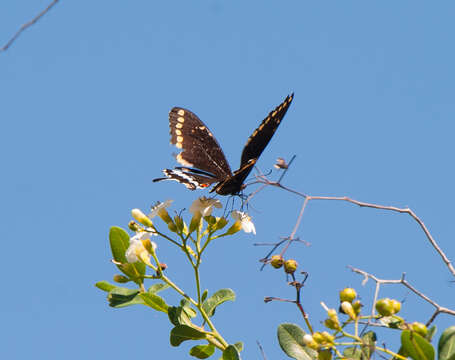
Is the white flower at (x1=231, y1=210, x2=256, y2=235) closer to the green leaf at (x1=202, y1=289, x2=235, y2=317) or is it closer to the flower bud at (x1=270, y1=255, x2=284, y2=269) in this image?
the green leaf at (x1=202, y1=289, x2=235, y2=317)

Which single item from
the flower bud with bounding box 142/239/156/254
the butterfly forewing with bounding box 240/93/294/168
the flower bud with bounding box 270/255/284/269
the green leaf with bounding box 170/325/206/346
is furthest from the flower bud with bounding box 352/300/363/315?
the butterfly forewing with bounding box 240/93/294/168

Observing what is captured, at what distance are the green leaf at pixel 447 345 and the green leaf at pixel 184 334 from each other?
2.90ft

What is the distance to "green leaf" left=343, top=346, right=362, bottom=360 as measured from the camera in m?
2.24

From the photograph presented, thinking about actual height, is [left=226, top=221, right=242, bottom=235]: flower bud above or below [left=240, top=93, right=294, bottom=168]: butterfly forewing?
below

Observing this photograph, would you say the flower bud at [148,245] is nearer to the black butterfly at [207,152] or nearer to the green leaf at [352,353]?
the black butterfly at [207,152]

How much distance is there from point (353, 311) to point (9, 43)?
1.44 m

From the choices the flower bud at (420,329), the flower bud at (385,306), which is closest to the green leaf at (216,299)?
the flower bud at (385,306)

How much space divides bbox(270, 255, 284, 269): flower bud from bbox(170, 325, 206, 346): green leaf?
0.37 meters

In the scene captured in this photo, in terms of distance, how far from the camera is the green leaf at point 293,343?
8.02 feet

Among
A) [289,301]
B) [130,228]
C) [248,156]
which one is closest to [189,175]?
[248,156]

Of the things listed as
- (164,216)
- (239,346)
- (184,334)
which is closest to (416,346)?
(239,346)

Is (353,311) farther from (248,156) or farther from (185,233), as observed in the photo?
(248,156)

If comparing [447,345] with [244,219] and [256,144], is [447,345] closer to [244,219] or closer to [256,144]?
[244,219]

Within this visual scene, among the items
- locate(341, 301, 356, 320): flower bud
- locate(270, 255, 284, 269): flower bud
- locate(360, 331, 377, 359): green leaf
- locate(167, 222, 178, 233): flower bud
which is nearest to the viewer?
locate(360, 331, 377, 359): green leaf
